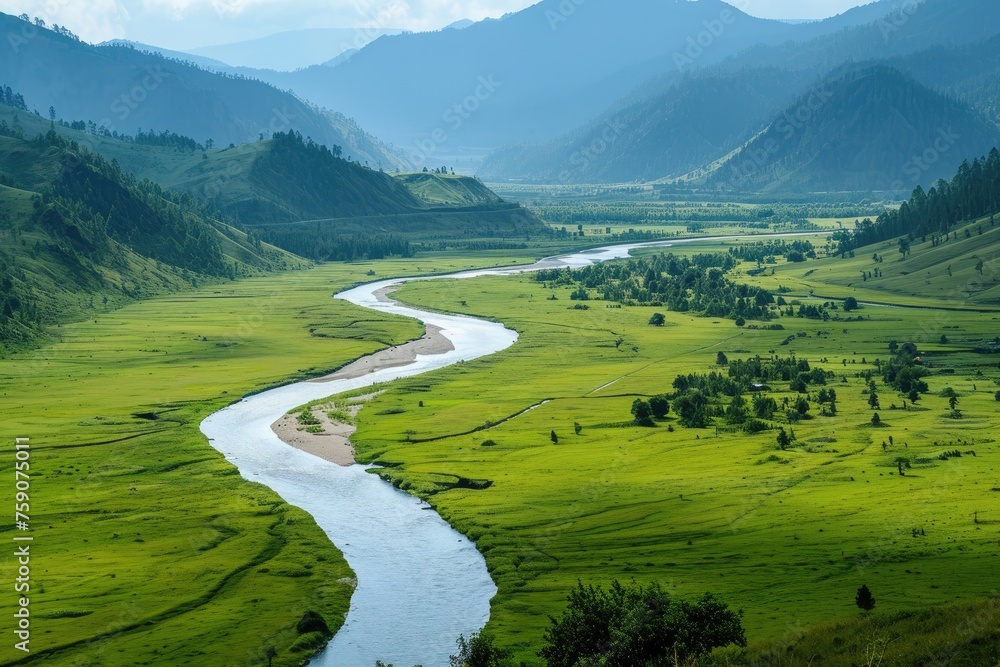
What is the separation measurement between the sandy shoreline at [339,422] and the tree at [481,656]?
4796 centimetres

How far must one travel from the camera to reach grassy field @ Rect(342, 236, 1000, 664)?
227ft

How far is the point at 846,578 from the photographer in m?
69.4

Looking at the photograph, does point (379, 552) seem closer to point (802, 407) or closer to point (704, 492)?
point (704, 492)

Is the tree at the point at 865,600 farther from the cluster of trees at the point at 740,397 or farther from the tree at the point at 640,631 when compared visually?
the cluster of trees at the point at 740,397

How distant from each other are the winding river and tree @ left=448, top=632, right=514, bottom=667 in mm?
2702

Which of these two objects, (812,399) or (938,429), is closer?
(938,429)

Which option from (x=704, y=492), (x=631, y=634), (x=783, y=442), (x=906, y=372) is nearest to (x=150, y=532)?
(x=631, y=634)

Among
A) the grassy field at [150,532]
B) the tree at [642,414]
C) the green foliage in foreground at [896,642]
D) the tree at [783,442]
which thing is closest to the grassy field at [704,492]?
the tree at [783,442]

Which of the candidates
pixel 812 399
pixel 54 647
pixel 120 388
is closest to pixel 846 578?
pixel 54 647

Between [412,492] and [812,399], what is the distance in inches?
1964

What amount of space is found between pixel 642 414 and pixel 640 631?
61264mm

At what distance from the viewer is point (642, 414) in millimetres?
116688

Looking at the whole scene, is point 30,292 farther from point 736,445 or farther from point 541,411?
point 736,445

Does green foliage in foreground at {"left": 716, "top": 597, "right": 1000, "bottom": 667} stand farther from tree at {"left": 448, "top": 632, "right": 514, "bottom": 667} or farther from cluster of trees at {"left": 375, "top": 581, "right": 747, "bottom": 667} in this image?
tree at {"left": 448, "top": 632, "right": 514, "bottom": 667}
